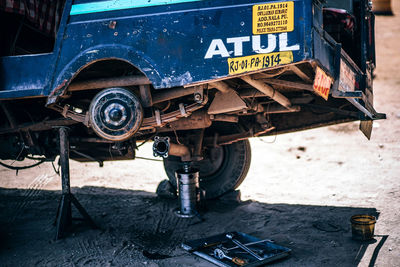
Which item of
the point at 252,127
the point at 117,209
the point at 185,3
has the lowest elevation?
the point at 117,209

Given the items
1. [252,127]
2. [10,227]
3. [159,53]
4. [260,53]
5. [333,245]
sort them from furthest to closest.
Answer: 1. [252,127]
2. [10,227]
3. [333,245]
4. [159,53]
5. [260,53]

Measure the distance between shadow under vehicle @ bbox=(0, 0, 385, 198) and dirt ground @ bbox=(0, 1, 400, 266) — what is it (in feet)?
2.49

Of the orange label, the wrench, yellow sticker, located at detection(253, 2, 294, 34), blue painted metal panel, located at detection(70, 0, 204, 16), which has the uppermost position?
blue painted metal panel, located at detection(70, 0, 204, 16)

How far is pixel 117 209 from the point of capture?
5020 mm

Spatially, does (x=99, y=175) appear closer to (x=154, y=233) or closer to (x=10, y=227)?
(x=10, y=227)

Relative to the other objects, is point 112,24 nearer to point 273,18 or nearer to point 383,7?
point 273,18

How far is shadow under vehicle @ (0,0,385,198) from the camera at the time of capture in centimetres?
307

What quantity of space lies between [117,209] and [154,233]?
0.96m

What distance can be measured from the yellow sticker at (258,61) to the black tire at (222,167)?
2.14 metres

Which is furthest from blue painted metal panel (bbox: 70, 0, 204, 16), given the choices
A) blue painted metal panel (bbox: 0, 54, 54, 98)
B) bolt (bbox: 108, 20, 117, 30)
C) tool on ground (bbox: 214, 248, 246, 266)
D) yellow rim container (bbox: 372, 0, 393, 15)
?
yellow rim container (bbox: 372, 0, 393, 15)

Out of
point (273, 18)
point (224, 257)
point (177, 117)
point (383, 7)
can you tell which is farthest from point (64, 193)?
point (383, 7)

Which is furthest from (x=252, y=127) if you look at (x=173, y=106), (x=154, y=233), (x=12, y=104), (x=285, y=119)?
(x=12, y=104)

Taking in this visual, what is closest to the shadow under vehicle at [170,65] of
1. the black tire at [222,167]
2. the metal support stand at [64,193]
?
the metal support stand at [64,193]

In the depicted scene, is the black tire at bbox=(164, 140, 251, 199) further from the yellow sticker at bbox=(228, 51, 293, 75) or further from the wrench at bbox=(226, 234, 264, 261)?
the yellow sticker at bbox=(228, 51, 293, 75)
